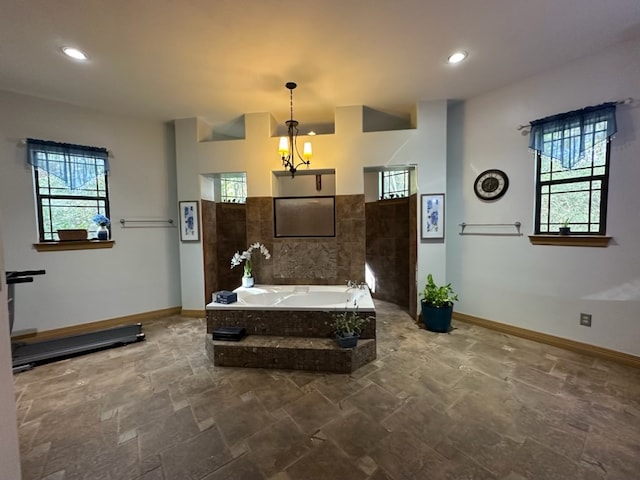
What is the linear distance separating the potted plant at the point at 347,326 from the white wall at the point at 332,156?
4.84 ft

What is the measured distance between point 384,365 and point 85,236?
4231mm

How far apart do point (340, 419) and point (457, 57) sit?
3527 mm

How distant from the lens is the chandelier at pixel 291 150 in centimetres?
301

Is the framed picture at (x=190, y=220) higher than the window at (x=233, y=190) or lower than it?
lower

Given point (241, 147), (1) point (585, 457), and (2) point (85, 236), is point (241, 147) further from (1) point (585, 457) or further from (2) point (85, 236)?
(1) point (585, 457)

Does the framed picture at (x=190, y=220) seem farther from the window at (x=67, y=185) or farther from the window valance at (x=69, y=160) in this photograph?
the window valance at (x=69, y=160)

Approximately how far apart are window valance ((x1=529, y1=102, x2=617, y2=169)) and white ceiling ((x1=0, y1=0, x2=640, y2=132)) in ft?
1.96

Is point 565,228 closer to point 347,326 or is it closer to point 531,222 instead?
point 531,222

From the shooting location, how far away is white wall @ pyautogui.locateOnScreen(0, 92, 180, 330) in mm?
3238

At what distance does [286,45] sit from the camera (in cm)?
246

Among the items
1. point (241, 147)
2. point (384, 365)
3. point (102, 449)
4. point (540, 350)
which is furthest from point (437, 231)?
point (102, 449)

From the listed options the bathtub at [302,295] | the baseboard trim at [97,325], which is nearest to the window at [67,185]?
the baseboard trim at [97,325]

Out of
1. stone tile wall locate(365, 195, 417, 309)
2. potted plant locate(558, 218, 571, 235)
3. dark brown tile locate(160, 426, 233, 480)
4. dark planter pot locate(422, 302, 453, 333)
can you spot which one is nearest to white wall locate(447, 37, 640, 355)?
potted plant locate(558, 218, 571, 235)

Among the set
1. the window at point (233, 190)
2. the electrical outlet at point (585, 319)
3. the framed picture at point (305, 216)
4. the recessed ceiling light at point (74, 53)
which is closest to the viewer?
the recessed ceiling light at point (74, 53)
